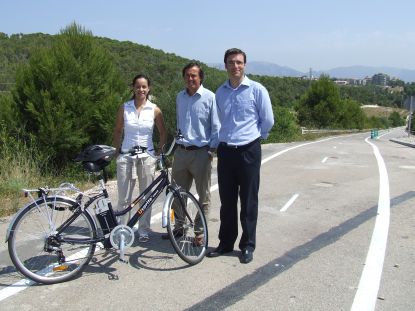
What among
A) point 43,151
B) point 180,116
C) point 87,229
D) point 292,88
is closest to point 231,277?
point 87,229

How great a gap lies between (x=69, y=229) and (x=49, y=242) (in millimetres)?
222

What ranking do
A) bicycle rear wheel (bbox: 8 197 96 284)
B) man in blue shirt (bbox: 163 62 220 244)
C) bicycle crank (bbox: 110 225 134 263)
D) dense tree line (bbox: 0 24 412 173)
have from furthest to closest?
dense tree line (bbox: 0 24 412 173) < man in blue shirt (bbox: 163 62 220 244) < bicycle crank (bbox: 110 225 134 263) < bicycle rear wheel (bbox: 8 197 96 284)

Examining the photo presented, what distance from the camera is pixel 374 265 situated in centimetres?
526

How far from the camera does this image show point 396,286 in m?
4.67

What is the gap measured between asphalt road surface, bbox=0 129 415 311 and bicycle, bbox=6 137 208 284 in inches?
7.8

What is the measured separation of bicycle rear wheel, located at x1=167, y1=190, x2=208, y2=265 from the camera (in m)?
5.34

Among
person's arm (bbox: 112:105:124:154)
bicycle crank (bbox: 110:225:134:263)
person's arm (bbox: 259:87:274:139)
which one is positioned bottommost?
bicycle crank (bbox: 110:225:134:263)

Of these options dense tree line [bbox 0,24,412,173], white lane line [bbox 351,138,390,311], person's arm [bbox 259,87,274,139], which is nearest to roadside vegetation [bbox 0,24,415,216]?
dense tree line [bbox 0,24,412,173]

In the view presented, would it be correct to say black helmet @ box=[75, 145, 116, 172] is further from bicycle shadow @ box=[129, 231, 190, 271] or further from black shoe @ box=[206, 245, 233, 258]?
black shoe @ box=[206, 245, 233, 258]

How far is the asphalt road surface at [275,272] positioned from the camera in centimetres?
424

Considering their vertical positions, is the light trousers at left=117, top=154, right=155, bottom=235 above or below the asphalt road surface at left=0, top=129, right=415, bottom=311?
above

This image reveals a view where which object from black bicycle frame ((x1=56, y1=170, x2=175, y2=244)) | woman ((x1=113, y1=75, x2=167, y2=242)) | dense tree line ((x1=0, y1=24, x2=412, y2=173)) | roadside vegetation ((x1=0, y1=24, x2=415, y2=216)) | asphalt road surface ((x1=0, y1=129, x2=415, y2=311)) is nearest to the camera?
asphalt road surface ((x1=0, y1=129, x2=415, y2=311))

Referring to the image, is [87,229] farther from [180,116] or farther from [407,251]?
[407,251]

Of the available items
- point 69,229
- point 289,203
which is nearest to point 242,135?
point 69,229
